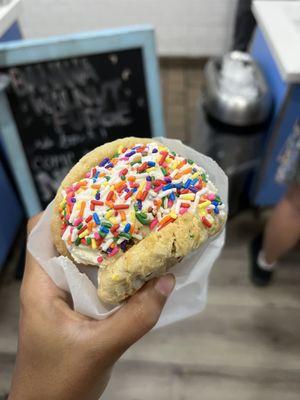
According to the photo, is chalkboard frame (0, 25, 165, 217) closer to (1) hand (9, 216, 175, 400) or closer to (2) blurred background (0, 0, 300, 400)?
(2) blurred background (0, 0, 300, 400)

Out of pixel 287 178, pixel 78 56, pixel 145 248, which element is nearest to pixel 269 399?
pixel 287 178

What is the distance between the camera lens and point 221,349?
1.57m

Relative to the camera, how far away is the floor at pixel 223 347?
1476mm

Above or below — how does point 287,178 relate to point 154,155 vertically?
below

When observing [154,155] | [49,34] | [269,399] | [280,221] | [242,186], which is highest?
[154,155]

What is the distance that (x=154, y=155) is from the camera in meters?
0.79

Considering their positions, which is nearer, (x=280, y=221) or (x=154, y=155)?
(x=154, y=155)

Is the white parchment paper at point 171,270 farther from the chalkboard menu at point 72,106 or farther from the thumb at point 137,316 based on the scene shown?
the chalkboard menu at point 72,106

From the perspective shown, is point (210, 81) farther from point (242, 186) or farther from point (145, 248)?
point (145, 248)

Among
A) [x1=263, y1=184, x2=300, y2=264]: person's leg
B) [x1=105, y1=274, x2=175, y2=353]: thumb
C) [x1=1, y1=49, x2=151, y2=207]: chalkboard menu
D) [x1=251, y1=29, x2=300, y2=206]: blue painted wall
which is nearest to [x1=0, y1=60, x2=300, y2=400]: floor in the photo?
[x1=263, y1=184, x2=300, y2=264]: person's leg

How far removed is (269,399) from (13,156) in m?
1.54

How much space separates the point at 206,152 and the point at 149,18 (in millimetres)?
1785

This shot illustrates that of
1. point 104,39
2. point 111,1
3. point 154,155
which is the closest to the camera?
point 154,155

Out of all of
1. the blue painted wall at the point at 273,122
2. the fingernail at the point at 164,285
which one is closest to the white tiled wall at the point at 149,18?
the blue painted wall at the point at 273,122
